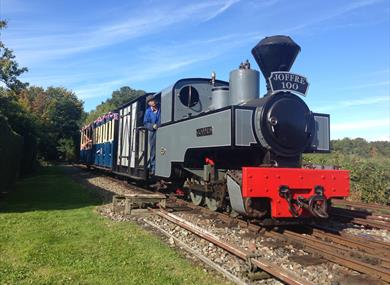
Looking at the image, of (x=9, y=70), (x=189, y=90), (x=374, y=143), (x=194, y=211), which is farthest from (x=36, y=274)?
(x=374, y=143)

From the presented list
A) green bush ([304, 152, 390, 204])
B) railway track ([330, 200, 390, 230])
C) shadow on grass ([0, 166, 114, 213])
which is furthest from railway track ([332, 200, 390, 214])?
shadow on grass ([0, 166, 114, 213])

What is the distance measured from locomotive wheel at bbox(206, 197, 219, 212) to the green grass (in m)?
1.81

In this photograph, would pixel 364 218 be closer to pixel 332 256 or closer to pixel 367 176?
pixel 332 256

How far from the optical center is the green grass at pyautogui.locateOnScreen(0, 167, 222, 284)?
15.2 ft

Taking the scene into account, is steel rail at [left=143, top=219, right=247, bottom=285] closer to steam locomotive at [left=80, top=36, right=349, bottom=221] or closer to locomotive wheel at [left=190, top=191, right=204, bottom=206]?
steam locomotive at [left=80, top=36, right=349, bottom=221]

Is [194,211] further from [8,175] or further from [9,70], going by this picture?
[9,70]

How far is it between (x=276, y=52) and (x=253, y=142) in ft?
6.35

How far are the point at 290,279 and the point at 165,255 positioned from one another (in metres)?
1.97

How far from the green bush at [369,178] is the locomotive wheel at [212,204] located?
636cm

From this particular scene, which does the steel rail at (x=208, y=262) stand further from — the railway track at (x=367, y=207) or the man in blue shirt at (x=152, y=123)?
the railway track at (x=367, y=207)

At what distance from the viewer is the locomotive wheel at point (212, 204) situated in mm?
8541

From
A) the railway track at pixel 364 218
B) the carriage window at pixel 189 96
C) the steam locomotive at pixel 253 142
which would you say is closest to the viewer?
the steam locomotive at pixel 253 142

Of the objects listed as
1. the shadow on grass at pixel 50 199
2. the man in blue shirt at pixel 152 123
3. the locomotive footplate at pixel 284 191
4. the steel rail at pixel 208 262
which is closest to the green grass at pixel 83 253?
the steel rail at pixel 208 262

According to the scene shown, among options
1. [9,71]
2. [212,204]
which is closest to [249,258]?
[212,204]
